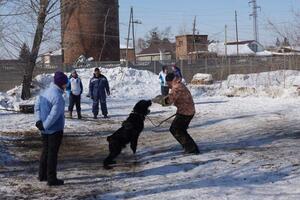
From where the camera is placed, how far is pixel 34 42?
26578 millimetres

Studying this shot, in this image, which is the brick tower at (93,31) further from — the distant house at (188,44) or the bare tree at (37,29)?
the distant house at (188,44)

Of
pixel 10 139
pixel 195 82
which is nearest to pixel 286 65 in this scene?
pixel 195 82

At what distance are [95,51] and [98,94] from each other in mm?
25708

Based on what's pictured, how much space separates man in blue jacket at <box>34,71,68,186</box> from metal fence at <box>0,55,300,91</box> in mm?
28178

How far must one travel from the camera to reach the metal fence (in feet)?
121

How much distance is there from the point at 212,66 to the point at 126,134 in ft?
124

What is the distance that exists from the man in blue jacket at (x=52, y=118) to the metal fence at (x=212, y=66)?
2818 centimetres

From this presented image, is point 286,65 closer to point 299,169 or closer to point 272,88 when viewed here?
point 272,88

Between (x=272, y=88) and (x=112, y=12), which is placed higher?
(x=112, y=12)

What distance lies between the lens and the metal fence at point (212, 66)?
36.8 metres

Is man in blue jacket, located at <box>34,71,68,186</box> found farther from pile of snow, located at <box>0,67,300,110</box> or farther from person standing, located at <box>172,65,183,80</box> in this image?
pile of snow, located at <box>0,67,300,110</box>

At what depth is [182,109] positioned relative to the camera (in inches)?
430

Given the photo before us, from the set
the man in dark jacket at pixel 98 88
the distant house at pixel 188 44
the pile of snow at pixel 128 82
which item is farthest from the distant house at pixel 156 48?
the man in dark jacket at pixel 98 88

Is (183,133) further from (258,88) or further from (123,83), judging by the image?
(123,83)
